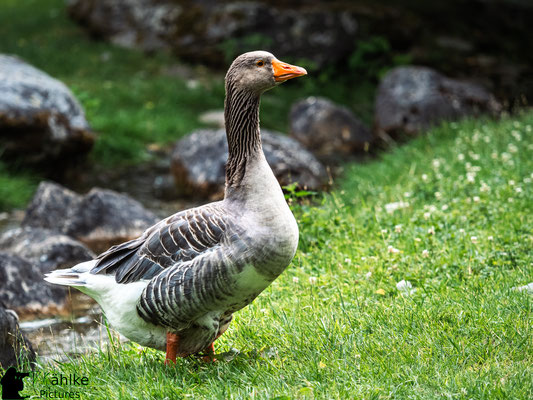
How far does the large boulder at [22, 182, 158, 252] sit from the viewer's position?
9.10 metres

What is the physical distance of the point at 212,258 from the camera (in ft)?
14.1

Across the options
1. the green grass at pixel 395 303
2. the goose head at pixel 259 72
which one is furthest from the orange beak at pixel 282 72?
the green grass at pixel 395 303

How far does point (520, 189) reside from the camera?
7.17 m

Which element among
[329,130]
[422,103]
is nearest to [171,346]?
[329,130]

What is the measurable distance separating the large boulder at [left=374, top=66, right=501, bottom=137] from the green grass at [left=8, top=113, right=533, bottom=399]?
17.4 ft

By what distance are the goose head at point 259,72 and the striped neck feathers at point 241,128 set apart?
6 cm

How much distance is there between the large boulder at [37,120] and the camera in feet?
36.1

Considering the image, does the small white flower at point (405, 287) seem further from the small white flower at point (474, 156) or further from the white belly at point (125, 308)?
the small white flower at point (474, 156)

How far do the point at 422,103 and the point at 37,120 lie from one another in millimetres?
7380

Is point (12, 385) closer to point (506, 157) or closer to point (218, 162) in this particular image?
point (506, 157)

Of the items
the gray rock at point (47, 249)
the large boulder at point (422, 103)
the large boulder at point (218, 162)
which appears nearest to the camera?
the gray rock at point (47, 249)

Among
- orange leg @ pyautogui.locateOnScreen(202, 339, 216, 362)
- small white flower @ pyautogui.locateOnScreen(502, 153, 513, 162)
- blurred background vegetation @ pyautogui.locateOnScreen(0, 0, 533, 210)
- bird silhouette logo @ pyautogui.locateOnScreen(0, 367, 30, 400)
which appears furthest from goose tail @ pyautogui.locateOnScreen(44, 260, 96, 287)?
blurred background vegetation @ pyautogui.locateOnScreen(0, 0, 533, 210)

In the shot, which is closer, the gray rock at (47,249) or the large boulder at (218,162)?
the gray rock at (47,249)

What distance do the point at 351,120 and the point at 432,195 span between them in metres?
6.05
